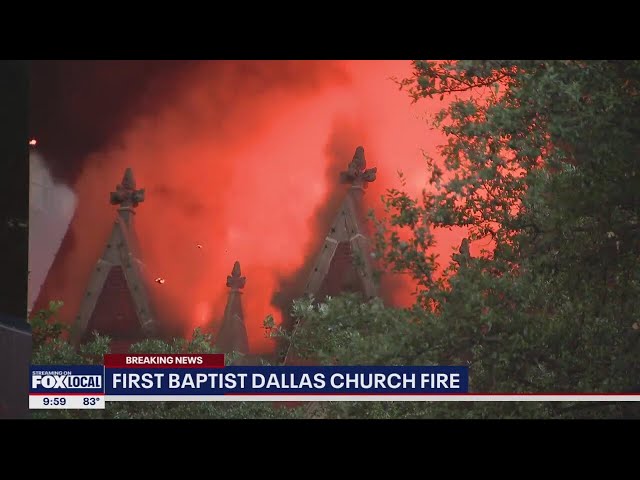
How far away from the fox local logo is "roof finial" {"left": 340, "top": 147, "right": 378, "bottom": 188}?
4.30 m

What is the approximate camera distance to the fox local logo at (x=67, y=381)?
17094 mm

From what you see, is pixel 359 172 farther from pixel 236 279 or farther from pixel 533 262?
pixel 533 262

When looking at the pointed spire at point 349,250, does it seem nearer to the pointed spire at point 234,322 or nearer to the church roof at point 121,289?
the pointed spire at point 234,322

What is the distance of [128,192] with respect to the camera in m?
17.6

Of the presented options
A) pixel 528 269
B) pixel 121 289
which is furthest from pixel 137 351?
pixel 528 269

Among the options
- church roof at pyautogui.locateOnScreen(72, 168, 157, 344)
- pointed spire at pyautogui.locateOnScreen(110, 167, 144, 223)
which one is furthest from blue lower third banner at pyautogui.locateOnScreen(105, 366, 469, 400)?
pointed spire at pyautogui.locateOnScreen(110, 167, 144, 223)

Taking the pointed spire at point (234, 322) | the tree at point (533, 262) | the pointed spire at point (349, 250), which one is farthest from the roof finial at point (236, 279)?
the tree at point (533, 262)

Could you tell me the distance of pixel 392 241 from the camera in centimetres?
1744

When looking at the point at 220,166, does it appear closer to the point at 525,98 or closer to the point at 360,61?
the point at 360,61

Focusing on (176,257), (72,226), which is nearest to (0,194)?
(72,226)

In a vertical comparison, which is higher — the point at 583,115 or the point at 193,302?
the point at 583,115

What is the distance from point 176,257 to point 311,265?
6.05ft

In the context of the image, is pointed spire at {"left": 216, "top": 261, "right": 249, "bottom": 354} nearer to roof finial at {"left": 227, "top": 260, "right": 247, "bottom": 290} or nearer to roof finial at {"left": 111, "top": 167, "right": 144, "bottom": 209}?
roof finial at {"left": 227, "top": 260, "right": 247, "bottom": 290}

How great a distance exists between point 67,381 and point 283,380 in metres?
2.84
